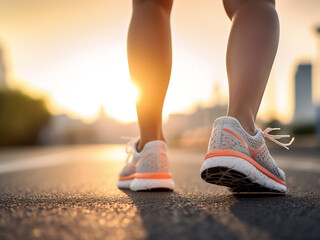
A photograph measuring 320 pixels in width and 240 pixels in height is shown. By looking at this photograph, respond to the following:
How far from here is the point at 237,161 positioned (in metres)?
1.07

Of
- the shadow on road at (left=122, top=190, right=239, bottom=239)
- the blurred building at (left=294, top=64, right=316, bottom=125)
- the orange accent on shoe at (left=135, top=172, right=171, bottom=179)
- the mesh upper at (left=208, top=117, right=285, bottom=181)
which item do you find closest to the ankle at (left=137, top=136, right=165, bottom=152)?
the orange accent on shoe at (left=135, top=172, right=171, bottom=179)

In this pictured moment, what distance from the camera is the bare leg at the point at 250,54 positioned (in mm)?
1192

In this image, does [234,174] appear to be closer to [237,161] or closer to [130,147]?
[237,161]

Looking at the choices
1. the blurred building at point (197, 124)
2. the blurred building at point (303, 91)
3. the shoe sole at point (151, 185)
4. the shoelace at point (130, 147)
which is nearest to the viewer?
the shoe sole at point (151, 185)

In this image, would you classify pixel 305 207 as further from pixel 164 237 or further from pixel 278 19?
pixel 278 19

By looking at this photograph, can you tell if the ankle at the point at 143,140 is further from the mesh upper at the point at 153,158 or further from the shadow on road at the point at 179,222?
the shadow on road at the point at 179,222

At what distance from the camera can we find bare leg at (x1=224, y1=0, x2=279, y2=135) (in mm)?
1192

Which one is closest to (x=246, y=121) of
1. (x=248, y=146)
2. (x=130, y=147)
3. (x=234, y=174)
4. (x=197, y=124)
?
(x=248, y=146)

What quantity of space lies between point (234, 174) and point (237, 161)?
0.05 meters

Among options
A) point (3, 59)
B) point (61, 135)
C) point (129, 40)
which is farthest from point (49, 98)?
point (3, 59)

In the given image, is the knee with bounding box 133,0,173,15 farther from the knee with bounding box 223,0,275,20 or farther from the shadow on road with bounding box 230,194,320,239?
the shadow on road with bounding box 230,194,320,239

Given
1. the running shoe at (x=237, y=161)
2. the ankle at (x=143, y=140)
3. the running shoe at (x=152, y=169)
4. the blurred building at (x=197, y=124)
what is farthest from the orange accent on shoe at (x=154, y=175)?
the blurred building at (x=197, y=124)

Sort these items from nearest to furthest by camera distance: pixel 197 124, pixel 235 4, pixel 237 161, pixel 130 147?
pixel 237 161 < pixel 235 4 < pixel 130 147 < pixel 197 124

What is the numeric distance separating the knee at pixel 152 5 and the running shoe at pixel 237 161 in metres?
0.63
